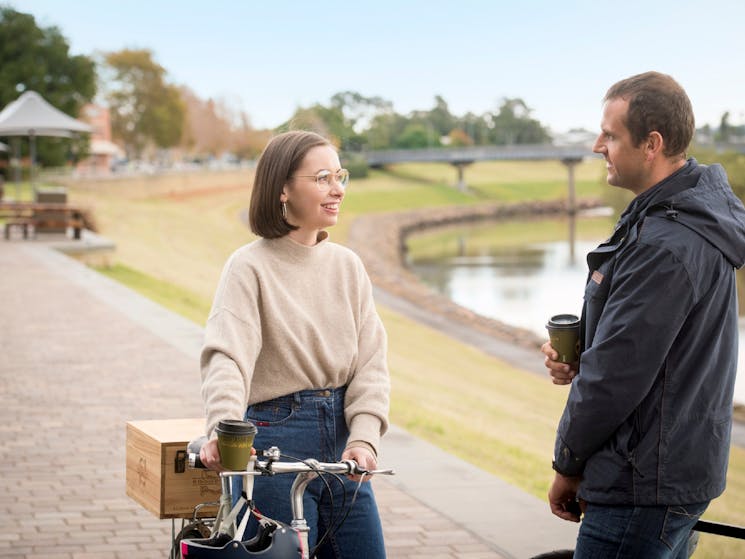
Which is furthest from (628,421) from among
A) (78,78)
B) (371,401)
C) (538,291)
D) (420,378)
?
(78,78)

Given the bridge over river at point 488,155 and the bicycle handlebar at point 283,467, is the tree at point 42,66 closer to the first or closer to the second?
the bridge over river at point 488,155

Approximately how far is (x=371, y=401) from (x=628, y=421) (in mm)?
796

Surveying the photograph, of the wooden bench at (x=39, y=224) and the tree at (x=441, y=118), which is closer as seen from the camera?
the wooden bench at (x=39, y=224)

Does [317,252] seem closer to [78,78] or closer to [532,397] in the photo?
[532,397]

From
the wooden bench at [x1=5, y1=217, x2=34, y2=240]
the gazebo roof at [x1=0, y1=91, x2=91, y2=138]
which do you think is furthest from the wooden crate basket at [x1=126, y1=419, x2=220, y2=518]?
the gazebo roof at [x1=0, y1=91, x2=91, y2=138]

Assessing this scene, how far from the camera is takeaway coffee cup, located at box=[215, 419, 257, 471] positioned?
263 centimetres

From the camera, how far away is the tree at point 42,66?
65.8 m

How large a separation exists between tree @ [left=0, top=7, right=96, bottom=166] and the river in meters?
22.7

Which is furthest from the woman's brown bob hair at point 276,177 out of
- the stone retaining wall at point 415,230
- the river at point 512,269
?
the stone retaining wall at point 415,230

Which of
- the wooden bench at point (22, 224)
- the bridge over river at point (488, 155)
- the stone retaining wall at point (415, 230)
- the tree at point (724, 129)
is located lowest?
the stone retaining wall at point (415, 230)

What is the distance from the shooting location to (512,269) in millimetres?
49219

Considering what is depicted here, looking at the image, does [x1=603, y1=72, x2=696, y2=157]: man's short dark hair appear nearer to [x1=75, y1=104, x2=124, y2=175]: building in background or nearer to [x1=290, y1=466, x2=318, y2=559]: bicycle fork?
[x1=290, y1=466, x2=318, y2=559]: bicycle fork

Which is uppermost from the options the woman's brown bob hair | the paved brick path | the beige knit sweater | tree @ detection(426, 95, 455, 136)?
tree @ detection(426, 95, 455, 136)

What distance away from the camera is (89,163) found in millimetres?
100188
